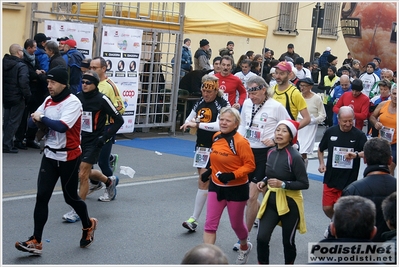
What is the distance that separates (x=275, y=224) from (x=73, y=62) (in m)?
8.00

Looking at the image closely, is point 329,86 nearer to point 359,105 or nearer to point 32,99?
point 359,105

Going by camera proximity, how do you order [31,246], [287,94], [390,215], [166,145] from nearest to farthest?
[390,215], [31,246], [287,94], [166,145]

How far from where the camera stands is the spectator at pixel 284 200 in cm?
653

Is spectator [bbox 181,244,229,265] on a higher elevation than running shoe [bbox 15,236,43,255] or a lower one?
higher

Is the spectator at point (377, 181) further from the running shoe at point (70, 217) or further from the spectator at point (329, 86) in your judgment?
the spectator at point (329, 86)

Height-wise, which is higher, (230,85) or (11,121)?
(230,85)

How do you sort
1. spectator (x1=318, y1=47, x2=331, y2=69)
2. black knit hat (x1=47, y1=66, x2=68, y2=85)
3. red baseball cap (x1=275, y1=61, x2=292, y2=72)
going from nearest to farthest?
black knit hat (x1=47, y1=66, x2=68, y2=85) < red baseball cap (x1=275, y1=61, x2=292, y2=72) < spectator (x1=318, y1=47, x2=331, y2=69)

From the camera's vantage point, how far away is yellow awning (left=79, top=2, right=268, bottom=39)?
1585 cm

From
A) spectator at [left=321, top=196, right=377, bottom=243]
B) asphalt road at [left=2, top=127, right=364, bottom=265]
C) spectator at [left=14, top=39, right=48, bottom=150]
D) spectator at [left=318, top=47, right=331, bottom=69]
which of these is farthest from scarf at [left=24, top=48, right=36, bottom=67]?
spectator at [left=318, top=47, right=331, bottom=69]

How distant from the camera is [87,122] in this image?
8484mm

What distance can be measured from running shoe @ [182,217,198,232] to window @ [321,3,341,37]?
2556cm

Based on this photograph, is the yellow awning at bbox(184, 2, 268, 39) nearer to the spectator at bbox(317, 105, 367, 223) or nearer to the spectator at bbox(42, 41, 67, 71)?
the spectator at bbox(42, 41, 67, 71)

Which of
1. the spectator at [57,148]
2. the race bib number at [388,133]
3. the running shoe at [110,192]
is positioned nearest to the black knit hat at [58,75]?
the spectator at [57,148]

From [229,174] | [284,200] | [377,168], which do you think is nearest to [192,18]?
[229,174]
